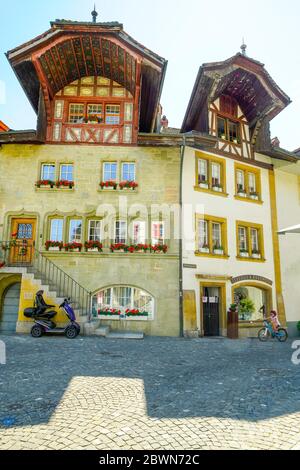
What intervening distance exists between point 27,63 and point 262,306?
17.2 meters

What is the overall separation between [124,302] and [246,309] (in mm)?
6647

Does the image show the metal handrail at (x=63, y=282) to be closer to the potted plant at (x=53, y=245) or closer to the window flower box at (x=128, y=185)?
the potted plant at (x=53, y=245)

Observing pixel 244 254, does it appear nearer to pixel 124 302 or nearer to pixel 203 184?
pixel 203 184

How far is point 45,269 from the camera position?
14.8 meters

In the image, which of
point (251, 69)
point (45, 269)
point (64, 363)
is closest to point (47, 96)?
point (45, 269)

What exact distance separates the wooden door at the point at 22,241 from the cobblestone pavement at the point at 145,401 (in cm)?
614

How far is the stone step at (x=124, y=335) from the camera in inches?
511

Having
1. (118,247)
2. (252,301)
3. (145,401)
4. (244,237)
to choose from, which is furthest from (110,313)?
(145,401)

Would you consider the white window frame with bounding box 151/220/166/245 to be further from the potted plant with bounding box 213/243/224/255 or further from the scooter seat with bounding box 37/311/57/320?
the scooter seat with bounding box 37/311/57/320

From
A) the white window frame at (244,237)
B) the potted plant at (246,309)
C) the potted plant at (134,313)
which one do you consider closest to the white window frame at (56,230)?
the potted plant at (134,313)

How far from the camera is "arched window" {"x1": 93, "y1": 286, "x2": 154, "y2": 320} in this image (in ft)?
47.9

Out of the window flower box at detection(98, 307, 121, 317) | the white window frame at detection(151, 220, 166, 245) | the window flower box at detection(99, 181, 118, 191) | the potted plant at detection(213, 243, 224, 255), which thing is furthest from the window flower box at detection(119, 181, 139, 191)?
the window flower box at detection(98, 307, 121, 317)

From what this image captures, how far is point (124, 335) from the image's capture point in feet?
43.8

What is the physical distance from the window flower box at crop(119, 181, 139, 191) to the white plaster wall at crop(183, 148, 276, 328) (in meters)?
2.53
